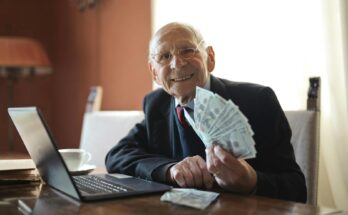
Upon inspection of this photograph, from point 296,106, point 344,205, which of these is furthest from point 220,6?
point 344,205

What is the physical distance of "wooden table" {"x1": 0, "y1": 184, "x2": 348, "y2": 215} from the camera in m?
0.73

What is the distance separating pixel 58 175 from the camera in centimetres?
90

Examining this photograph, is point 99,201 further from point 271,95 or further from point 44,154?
point 271,95

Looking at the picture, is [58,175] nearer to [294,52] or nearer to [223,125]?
[223,125]

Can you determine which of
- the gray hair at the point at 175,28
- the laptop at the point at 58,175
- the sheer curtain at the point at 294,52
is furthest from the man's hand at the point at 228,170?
the sheer curtain at the point at 294,52

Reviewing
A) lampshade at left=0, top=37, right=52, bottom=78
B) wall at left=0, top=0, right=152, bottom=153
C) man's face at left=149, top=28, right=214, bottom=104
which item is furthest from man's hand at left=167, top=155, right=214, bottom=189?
lampshade at left=0, top=37, right=52, bottom=78

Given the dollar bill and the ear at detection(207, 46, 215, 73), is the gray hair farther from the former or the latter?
the dollar bill

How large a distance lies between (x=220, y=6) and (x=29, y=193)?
1.23 meters

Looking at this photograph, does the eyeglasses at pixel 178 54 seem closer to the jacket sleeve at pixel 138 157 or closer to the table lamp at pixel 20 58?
the jacket sleeve at pixel 138 157

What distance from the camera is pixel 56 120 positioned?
3459mm

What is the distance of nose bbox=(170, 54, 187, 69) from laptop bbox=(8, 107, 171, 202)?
0.33 m

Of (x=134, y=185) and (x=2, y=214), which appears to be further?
(x=134, y=185)

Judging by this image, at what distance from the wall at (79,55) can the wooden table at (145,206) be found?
61.9 inches

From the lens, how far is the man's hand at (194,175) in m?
0.97
